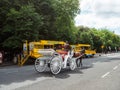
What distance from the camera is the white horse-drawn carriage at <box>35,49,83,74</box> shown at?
16.7 m

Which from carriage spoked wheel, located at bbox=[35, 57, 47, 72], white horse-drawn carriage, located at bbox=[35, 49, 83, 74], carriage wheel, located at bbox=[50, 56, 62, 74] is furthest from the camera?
carriage spoked wheel, located at bbox=[35, 57, 47, 72]

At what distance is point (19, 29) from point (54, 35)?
1073cm

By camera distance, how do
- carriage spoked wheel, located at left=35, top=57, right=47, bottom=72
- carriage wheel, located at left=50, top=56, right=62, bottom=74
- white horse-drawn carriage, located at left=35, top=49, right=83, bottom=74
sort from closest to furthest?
carriage wheel, located at left=50, top=56, right=62, bottom=74, white horse-drawn carriage, located at left=35, top=49, right=83, bottom=74, carriage spoked wheel, located at left=35, top=57, right=47, bottom=72

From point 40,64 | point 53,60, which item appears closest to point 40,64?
point 40,64

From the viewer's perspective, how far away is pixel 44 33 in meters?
38.3

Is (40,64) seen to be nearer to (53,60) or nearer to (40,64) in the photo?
(40,64)

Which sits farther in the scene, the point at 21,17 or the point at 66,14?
the point at 66,14

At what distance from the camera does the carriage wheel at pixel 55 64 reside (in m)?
16.6

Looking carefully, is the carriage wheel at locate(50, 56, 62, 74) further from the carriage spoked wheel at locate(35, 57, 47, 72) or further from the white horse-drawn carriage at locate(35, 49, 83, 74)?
the carriage spoked wheel at locate(35, 57, 47, 72)

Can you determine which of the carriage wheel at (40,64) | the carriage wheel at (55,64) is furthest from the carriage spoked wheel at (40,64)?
the carriage wheel at (55,64)

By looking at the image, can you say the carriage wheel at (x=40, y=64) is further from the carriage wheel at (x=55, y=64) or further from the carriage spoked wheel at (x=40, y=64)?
the carriage wheel at (x=55, y=64)

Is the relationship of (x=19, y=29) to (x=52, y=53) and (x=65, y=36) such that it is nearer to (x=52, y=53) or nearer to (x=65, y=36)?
(x=52, y=53)

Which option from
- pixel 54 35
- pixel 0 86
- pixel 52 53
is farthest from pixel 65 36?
pixel 0 86

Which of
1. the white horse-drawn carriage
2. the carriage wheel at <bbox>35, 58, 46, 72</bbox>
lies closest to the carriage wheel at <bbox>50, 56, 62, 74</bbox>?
the white horse-drawn carriage
